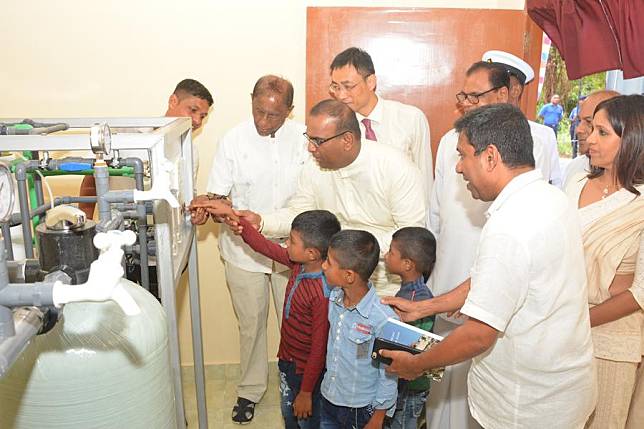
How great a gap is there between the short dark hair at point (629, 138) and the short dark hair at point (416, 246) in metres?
0.66

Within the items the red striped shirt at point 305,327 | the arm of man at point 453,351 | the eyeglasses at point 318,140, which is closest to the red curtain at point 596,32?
the eyeglasses at point 318,140

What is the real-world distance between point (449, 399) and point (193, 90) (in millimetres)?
1870

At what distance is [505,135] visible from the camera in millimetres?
1345

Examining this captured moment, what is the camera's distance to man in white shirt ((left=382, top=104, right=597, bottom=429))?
50.8 inches

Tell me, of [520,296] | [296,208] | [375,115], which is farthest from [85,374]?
[375,115]

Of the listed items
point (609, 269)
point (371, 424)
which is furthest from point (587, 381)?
point (371, 424)

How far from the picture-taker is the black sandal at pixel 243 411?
2.82 m

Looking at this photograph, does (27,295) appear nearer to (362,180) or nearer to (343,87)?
(362,180)

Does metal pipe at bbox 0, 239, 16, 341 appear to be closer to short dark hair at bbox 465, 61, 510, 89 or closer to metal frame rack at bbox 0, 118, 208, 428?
metal frame rack at bbox 0, 118, 208, 428

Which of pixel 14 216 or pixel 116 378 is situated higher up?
pixel 14 216

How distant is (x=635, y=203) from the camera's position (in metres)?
1.73

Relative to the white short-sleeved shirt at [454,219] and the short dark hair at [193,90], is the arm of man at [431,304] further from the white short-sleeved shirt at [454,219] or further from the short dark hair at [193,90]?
the short dark hair at [193,90]

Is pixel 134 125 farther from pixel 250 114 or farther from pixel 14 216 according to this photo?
pixel 250 114

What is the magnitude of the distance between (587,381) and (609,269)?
17.0 inches
